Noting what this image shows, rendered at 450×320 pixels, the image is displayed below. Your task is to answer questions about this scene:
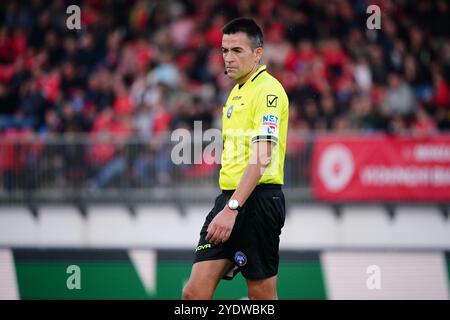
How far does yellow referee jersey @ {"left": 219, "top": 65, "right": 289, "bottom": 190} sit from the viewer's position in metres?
6.01

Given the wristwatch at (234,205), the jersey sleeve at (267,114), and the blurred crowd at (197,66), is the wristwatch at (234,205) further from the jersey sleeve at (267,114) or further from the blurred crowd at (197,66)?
the blurred crowd at (197,66)

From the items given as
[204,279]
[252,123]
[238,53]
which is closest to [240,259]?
[204,279]

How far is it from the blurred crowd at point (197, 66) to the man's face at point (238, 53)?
6.99 meters

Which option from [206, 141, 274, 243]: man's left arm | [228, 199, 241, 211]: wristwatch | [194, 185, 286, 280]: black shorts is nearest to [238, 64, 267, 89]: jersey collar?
[206, 141, 274, 243]: man's left arm

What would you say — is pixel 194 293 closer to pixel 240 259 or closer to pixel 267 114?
pixel 240 259

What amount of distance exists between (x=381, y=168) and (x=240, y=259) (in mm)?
7294

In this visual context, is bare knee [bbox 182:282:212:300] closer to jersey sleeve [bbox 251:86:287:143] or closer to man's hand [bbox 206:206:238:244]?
man's hand [bbox 206:206:238:244]

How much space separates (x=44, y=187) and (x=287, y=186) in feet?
11.8

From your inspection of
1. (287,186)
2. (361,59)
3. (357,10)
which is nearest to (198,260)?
(287,186)

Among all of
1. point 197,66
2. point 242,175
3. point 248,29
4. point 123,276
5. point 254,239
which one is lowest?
point 123,276

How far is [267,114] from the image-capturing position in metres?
5.99

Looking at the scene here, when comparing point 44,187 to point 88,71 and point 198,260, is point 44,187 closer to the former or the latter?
point 88,71

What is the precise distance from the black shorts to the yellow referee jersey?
13 cm

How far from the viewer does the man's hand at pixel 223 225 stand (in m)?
5.83
